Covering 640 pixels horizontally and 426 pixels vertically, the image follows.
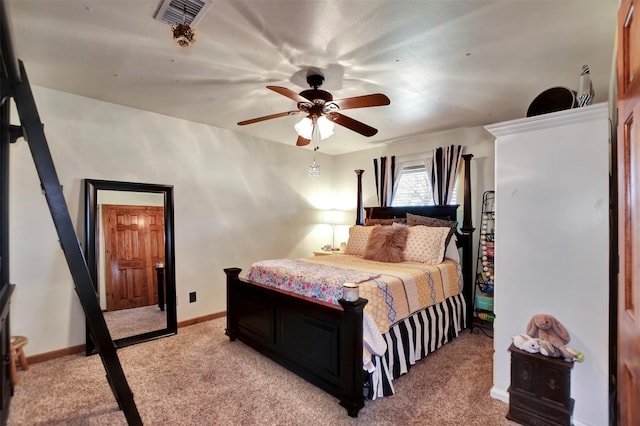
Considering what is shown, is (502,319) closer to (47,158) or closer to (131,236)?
(47,158)

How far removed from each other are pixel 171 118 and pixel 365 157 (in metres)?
2.91

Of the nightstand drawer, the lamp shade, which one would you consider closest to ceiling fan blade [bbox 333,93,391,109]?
the nightstand drawer

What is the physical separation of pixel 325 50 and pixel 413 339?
93.3 inches

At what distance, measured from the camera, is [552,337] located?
1867 mm

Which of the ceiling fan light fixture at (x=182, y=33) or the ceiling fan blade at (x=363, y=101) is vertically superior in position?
the ceiling fan light fixture at (x=182, y=33)

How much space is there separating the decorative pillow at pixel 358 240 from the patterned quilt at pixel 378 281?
0.48m

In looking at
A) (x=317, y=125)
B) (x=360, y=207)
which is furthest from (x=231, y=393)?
(x=360, y=207)

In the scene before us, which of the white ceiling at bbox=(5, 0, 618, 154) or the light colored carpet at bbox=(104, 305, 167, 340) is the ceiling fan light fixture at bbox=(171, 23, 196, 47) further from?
the light colored carpet at bbox=(104, 305, 167, 340)

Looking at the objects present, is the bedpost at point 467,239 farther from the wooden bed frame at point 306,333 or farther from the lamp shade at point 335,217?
the lamp shade at point 335,217

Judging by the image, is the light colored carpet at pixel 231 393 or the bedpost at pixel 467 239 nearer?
the light colored carpet at pixel 231 393

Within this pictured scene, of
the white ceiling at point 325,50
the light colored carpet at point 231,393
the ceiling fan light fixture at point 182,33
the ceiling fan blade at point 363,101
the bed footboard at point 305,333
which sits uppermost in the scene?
the white ceiling at point 325,50

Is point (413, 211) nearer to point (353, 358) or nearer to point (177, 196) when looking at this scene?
point (353, 358)

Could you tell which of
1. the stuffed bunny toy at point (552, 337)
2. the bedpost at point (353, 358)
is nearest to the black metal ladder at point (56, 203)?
the bedpost at point (353, 358)

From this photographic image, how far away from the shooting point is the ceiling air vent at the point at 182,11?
1613 millimetres
